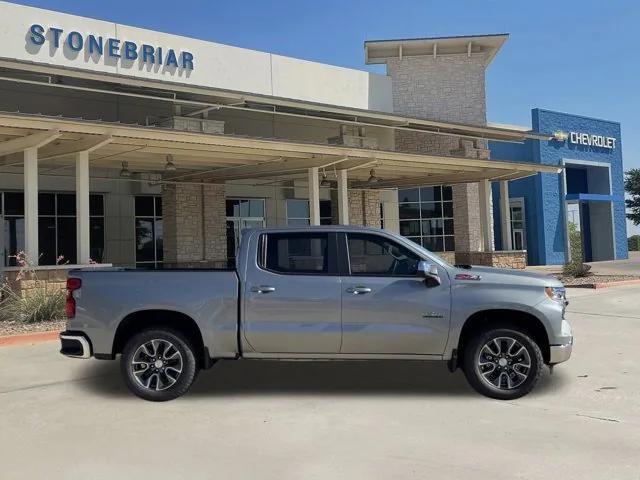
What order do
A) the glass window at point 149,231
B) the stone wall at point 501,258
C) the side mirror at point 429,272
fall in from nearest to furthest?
the side mirror at point 429,272
the glass window at point 149,231
the stone wall at point 501,258

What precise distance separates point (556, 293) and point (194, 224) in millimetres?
15943

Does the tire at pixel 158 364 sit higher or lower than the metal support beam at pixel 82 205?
lower

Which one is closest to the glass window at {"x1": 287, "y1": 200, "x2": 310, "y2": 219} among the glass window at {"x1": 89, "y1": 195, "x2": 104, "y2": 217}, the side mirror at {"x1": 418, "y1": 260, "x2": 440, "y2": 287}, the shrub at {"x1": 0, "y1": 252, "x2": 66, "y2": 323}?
the glass window at {"x1": 89, "y1": 195, "x2": 104, "y2": 217}

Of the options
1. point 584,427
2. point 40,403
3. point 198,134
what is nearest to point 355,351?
point 584,427

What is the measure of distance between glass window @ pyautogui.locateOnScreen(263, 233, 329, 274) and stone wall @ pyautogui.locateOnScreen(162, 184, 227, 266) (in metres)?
13.4

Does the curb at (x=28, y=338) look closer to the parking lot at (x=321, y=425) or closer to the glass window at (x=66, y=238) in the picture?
Answer: the parking lot at (x=321, y=425)

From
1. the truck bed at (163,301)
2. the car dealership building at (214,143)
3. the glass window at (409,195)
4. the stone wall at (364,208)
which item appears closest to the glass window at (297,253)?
the truck bed at (163,301)

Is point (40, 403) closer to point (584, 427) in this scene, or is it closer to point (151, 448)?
point (151, 448)

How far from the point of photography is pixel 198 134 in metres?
14.0

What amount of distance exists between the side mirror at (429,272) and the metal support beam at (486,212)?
58.2 feet

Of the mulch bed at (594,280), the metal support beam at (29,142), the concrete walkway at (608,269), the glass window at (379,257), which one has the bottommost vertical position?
the mulch bed at (594,280)

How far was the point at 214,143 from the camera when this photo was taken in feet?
47.5

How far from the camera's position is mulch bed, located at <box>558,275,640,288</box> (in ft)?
62.8

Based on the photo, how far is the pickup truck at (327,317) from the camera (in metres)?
6.30
